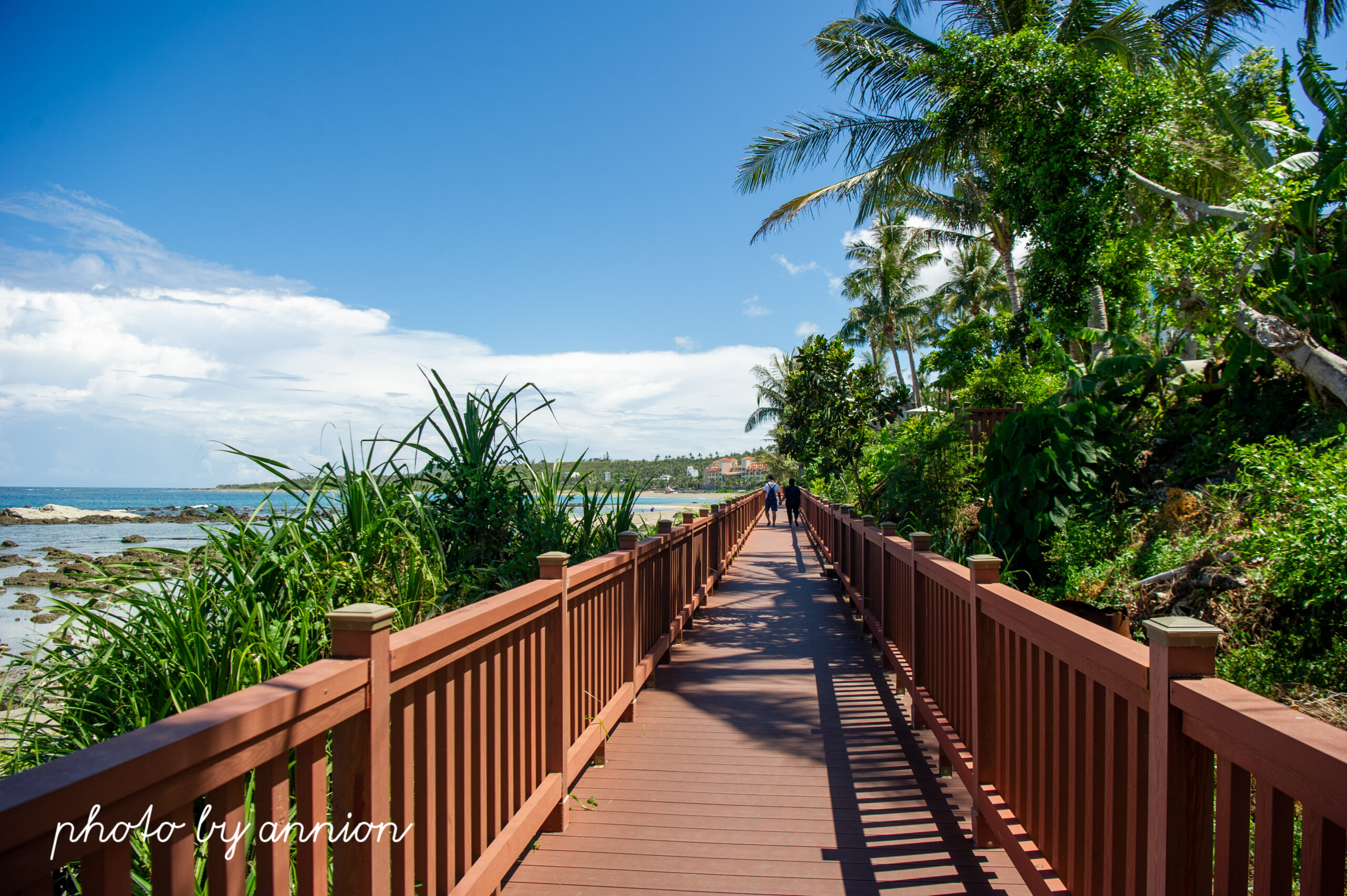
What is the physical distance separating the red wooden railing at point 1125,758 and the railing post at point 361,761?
1779 mm

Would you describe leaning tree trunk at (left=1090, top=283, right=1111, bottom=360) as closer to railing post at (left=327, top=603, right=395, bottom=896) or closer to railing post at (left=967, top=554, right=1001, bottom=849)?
railing post at (left=967, top=554, right=1001, bottom=849)

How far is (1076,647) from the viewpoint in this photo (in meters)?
1.98

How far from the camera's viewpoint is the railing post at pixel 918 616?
4.22m

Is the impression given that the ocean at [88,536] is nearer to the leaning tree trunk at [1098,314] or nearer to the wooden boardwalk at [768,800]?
the wooden boardwalk at [768,800]

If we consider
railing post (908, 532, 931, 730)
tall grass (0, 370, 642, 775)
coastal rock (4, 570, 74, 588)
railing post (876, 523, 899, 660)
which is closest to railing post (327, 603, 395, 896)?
tall grass (0, 370, 642, 775)

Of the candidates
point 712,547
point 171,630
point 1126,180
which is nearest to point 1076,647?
point 171,630

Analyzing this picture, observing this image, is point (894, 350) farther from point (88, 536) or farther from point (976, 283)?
point (88, 536)

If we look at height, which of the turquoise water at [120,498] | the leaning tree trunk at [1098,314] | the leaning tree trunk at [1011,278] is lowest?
the turquoise water at [120,498]

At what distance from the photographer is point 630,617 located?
454 cm

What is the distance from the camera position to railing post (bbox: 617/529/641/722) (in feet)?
14.6

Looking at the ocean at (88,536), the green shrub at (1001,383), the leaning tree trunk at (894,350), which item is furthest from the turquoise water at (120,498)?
the green shrub at (1001,383)

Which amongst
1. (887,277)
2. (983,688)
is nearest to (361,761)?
(983,688)

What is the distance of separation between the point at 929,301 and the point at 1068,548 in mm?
33945

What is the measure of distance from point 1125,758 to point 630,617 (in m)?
3.14
